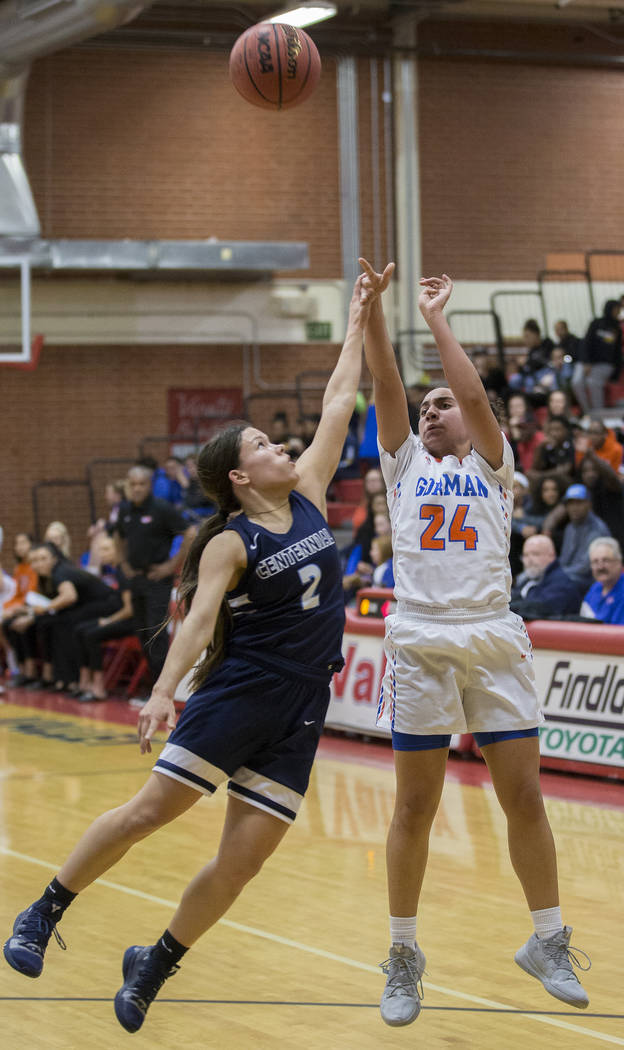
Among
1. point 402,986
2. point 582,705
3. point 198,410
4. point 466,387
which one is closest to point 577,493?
point 582,705

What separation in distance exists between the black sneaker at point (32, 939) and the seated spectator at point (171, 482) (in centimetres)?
1258

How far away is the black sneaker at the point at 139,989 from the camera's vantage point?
13.5 feet

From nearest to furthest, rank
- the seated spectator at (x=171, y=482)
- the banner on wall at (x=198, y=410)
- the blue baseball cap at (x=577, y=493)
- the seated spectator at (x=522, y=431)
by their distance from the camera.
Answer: the blue baseball cap at (x=577, y=493) → the seated spectator at (x=522, y=431) → the seated spectator at (x=171, y=482) → the banner on wall at (x=198, y=410)

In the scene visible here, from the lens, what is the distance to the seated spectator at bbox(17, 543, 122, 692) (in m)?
13.9

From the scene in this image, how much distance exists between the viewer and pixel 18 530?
18359 mm

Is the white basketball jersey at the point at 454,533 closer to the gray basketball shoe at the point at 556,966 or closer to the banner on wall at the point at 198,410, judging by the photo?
the gray basketball shoe at the point at 556,966

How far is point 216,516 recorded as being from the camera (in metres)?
4.41

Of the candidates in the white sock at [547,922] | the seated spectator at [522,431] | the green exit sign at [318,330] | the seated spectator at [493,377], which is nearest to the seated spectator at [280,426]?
the green exit sign at [318,330]

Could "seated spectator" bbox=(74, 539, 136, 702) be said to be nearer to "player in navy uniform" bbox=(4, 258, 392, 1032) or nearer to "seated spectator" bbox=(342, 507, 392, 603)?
"seated spectator" bbox=(342, 507, 392, 603)

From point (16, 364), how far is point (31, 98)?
4.26 metres

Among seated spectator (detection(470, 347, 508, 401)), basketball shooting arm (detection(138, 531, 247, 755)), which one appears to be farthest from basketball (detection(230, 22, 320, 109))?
seated spectator (detection(470, 347, 508, 401))

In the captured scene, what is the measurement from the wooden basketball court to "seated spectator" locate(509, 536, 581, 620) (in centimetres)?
136

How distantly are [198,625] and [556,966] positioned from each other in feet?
5.10

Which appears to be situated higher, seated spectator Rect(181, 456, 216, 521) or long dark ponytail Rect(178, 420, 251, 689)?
seated spectator Rect(181, 456, 216, 521)
